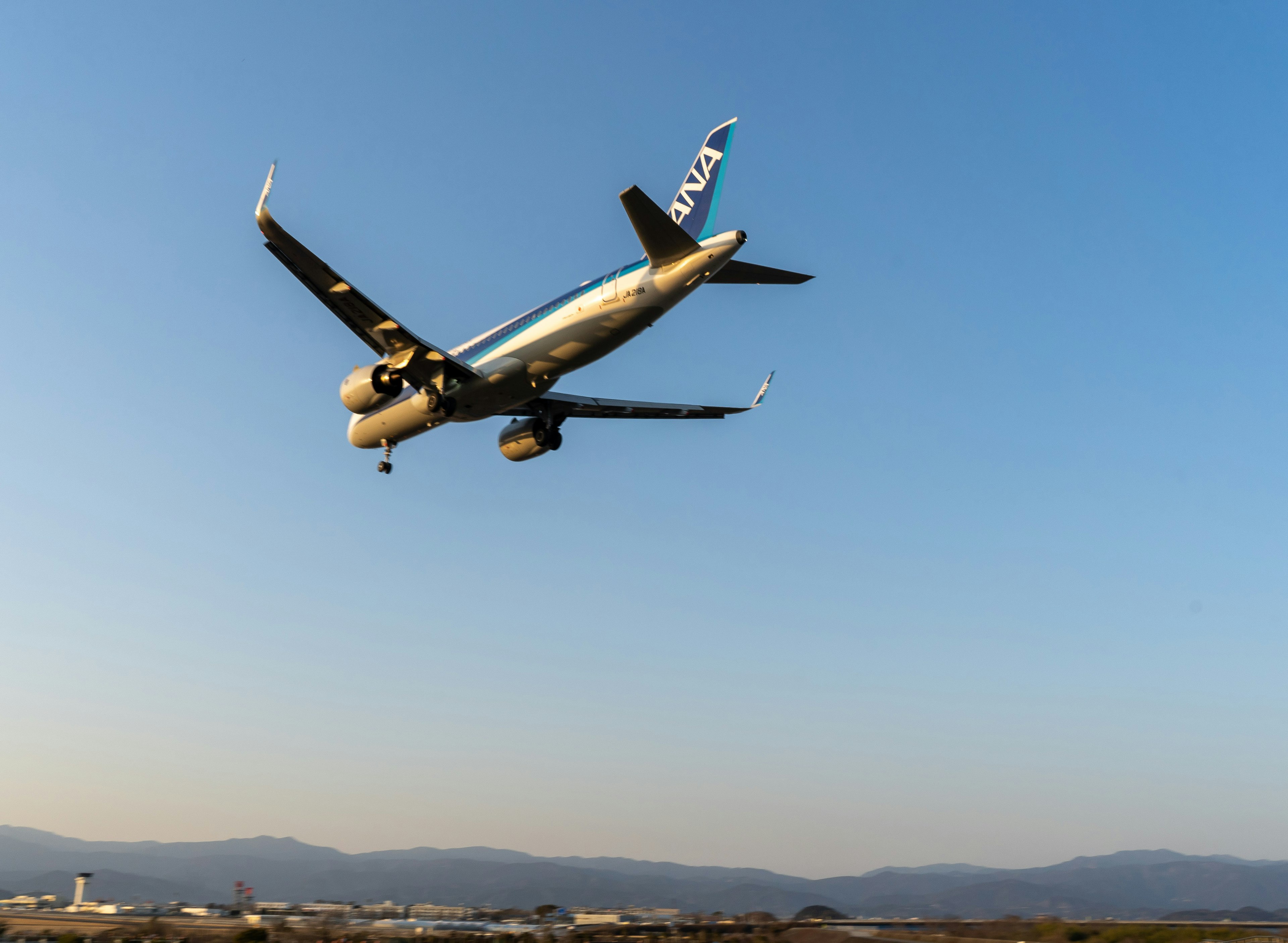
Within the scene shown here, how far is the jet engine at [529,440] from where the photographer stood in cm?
3562

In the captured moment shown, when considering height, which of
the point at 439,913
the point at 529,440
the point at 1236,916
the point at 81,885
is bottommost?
the point at 439,913

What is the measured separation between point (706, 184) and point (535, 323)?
23.4 feet

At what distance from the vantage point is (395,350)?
30031mm

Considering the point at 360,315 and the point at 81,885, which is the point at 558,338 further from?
the point at 81,885

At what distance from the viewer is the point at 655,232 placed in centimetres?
2595

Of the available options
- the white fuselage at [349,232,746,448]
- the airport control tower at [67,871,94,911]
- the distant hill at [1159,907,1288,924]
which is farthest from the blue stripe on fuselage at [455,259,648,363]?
the airport control tower at [67,871,94,911]

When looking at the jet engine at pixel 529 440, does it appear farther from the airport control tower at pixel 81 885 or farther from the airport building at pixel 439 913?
the airport control tower at pixel 81 885

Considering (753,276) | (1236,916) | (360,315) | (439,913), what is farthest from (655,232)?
(439,913)

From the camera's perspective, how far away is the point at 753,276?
2844 cm

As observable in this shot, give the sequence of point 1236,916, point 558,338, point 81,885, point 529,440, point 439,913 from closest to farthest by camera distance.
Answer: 1. point 558,338
2. point 529,440
3. point 1236,916
4. point 81,885
5. point 439,913

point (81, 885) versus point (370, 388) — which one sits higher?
point (370, 388)

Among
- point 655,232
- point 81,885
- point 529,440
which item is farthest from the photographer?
point 81,885

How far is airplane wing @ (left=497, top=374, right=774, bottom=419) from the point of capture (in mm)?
35344

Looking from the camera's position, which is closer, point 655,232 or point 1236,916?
point 655,232
